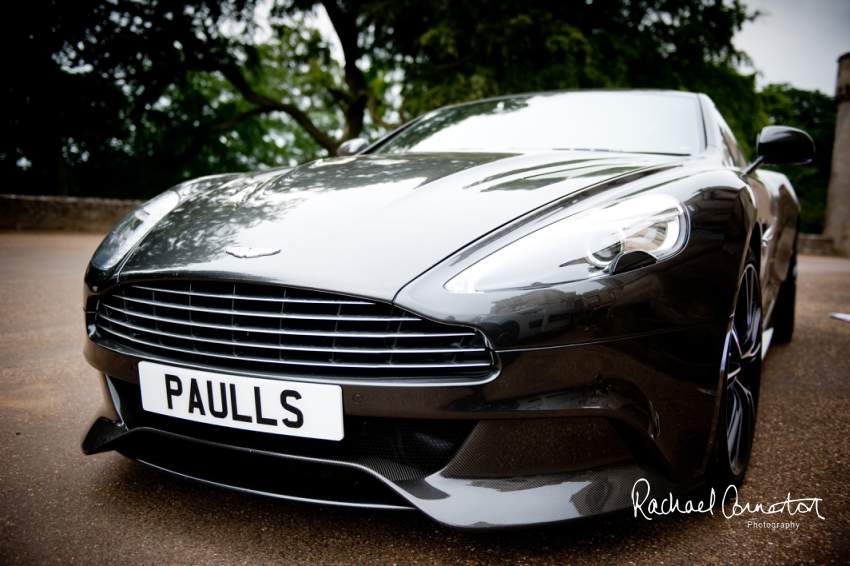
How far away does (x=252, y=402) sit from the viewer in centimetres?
141

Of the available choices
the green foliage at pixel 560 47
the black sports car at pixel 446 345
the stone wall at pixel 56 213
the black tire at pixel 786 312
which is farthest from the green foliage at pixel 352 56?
the black sports car at pixel 446 345

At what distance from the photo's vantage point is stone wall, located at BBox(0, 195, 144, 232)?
9.02 metres

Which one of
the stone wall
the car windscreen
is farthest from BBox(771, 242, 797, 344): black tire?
the stone wall

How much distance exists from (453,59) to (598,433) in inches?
538

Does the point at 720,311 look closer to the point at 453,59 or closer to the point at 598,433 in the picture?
the point at 598,433

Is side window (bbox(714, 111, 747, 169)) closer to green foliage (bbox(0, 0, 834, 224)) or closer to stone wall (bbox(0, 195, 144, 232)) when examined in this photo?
stone wall (bbox(0, 195, 144, 232))

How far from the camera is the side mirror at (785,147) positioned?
244 cm

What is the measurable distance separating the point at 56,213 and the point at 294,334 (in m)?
9.83

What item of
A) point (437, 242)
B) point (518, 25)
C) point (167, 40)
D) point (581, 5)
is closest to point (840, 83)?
point (581, 5)

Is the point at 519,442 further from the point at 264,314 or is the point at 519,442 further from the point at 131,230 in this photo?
the point at 131,230

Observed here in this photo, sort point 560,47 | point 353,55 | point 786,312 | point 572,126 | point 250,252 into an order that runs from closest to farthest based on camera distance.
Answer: point 250,252, point 572,126, point 786,312, point 560,47, point 353,55

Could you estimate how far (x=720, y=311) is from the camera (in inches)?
61.6

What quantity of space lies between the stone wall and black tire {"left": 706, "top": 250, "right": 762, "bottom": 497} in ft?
31.7

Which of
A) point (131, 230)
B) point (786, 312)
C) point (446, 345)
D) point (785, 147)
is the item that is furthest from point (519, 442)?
point (786, 312)
